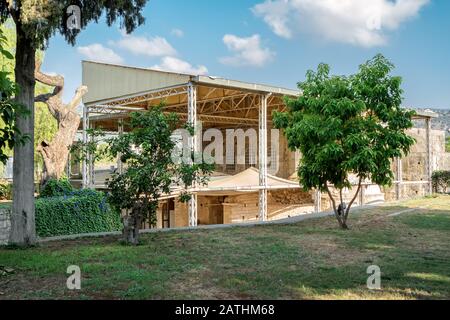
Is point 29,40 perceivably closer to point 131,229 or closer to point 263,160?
point 131,229

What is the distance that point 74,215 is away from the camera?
1099cm

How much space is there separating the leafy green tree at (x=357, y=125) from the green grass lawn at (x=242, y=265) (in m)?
1.49

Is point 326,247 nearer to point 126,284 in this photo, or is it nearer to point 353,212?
point 126,284

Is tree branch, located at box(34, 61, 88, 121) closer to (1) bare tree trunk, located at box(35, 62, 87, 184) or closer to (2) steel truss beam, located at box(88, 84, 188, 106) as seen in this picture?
(1) bare tree trunk, located at box(35, 62, 87, 184)

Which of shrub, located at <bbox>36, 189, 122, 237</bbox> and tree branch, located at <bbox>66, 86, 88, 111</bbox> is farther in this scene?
tree branch, located at <bbox>66, 86, 88, 111</bbox>

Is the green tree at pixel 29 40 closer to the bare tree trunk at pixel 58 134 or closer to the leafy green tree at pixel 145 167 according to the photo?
the leafy green tree at pixel 145 167

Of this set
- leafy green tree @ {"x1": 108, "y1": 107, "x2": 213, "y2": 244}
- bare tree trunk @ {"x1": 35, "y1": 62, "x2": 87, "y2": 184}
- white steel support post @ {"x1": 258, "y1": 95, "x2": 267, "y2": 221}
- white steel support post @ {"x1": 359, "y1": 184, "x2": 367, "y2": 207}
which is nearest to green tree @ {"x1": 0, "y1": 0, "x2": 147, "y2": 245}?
leafy green tree @ {"x1": 108, "y1": 107, "x2": 213, "y2": 244}

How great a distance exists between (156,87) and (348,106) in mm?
8996

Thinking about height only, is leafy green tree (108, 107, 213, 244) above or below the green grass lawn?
above

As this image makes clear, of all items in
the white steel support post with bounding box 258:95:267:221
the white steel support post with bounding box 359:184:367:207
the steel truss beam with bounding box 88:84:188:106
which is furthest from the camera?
the white steel support post with bounding box 359:184:367:207

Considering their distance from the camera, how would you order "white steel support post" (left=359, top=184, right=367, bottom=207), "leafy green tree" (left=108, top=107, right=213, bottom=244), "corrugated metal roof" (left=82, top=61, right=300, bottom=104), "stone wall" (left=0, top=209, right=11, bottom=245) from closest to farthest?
"leafy green tree" (left=108, top=107, right=213, bottom=244)
"stone wall" (left=0, top=209, right=11, bottom=245)
"corrugated metal roof" (left=82, top=61, right=300, bottom=104)
"white steel support post" (left=359, top=184, right=367, bottom=207)

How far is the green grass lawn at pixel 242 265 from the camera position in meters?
4.58

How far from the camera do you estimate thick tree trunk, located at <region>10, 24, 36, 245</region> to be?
7559 mm

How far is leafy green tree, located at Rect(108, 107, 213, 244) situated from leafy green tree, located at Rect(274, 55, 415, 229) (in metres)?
2.66
